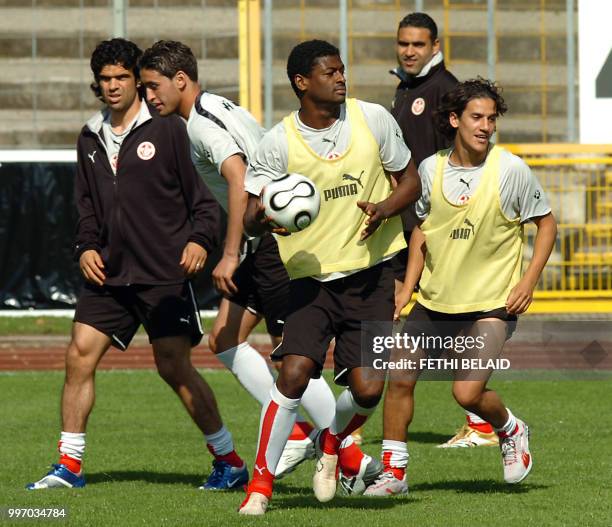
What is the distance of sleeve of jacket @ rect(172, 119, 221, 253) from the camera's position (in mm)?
8273

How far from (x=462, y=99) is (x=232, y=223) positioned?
1439mm

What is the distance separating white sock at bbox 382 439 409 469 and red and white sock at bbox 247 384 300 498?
31.1 inches

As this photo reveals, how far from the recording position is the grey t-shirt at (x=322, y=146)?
24.0ft

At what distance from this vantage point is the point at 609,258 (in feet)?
55.4

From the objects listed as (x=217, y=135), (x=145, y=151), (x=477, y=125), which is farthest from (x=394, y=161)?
(x=145, y=151)

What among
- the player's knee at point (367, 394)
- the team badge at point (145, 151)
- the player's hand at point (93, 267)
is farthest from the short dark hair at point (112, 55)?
the player's knee at point (367, 394)

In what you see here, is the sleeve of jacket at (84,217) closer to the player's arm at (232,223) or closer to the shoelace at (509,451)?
the player's arm at (232,223)

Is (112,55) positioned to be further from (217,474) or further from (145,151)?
(217,474)

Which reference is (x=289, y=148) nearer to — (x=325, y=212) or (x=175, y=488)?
(x=325, y=212)

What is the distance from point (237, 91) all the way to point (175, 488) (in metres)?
11.1

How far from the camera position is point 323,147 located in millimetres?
7324

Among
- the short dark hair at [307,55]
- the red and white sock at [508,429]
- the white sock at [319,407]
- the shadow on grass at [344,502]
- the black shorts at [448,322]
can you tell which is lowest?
the shadow on grass at [344,502]

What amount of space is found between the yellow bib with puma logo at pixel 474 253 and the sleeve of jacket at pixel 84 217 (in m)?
1.77

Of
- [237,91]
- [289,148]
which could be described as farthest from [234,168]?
[237,91]
